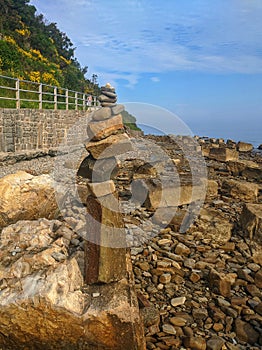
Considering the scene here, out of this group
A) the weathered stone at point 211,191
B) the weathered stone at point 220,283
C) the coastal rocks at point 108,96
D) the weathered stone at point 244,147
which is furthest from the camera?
the weathered stone at point 244,147

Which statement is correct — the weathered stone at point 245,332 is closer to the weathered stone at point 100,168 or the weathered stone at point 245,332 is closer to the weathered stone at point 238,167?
the weathered stone at point 100,168

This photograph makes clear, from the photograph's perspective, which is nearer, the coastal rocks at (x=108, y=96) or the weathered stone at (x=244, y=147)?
the coastal rocks at (x=108, y=96)

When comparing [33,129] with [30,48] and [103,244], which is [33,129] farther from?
[30,48]

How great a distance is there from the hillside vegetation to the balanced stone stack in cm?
1690

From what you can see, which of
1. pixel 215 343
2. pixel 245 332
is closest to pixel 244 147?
pixel 245 332

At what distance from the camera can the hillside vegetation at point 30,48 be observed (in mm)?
21148

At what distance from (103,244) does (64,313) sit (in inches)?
34.1

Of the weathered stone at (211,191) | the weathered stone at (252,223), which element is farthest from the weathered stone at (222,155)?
the weathered stone at (252,223)

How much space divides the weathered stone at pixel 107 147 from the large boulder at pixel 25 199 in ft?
7.91

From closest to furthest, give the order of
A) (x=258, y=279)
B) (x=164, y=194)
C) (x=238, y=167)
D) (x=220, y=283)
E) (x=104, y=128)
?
(x=104, y=128) < (x=220, y=283) < (x=258, y=279) < (x=164, y=194) < (x=238, y=167)

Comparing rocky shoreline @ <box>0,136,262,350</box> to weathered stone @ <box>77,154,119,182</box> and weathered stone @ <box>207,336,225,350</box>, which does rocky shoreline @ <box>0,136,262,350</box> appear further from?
weathered stone @ <box>77,154,119,182</box>

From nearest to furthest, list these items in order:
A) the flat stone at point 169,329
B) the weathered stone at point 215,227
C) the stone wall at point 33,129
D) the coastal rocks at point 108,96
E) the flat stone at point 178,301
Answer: the coastal rocks at point 108,96 < the flat stone at point 169,329 < the flat stone at point 178,301 < the weathered stone at point 215,227 < the stone wall at point 33,129

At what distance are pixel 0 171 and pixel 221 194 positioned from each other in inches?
270

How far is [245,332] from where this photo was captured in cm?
469
